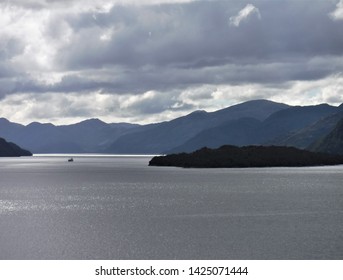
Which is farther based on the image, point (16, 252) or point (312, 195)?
point (312, 195)

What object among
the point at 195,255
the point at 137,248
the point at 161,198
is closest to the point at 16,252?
the point at 137,248

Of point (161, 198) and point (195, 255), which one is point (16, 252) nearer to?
point (195, 255)

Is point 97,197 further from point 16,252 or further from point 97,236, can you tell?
point 16,252

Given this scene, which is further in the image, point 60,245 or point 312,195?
point 312,195

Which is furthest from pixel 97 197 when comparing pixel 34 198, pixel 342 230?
pixel 342 230
